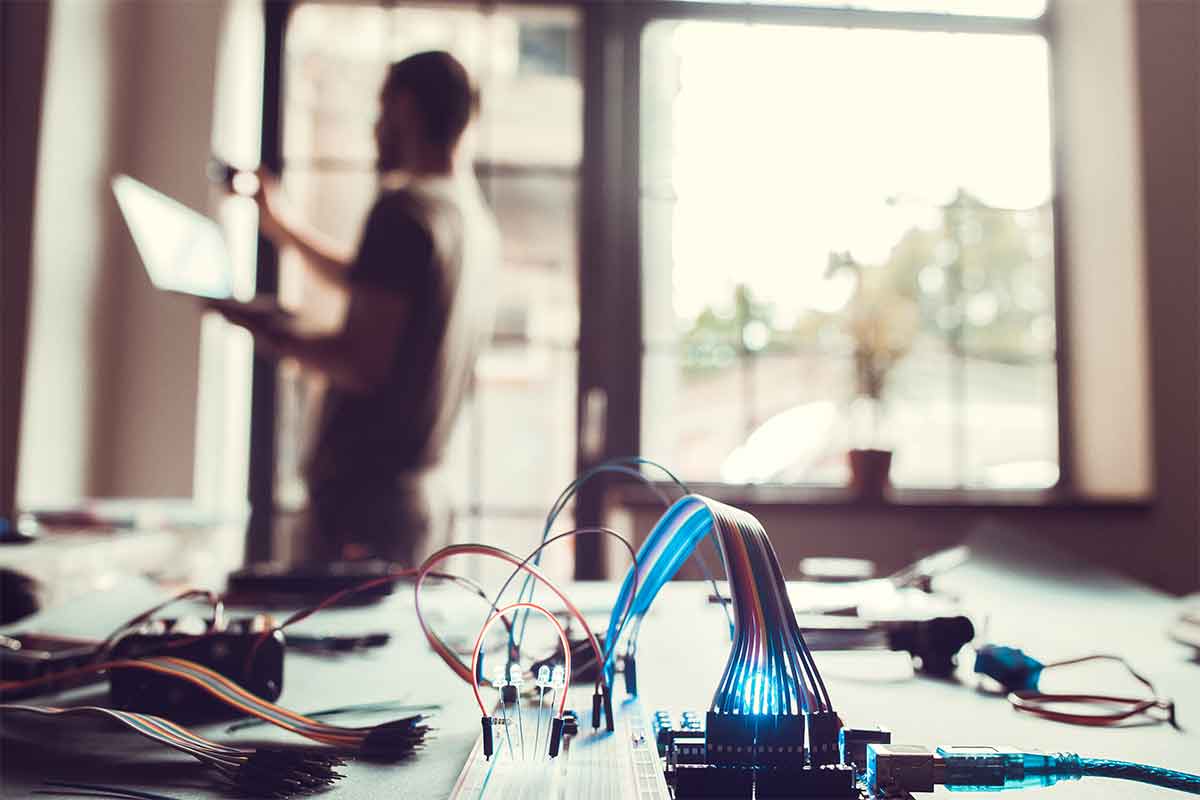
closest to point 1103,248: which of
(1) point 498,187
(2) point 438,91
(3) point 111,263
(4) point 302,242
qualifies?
(1) point 498,187

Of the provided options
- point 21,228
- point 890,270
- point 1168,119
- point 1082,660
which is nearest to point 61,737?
point 1082,660

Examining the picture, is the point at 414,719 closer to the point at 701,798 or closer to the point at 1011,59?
the point at 701,798

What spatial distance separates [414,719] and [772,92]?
245 centimetres

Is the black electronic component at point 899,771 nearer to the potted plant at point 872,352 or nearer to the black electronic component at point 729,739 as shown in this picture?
the black electronic component at point 729,739

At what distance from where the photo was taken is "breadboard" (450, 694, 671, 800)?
350 mm

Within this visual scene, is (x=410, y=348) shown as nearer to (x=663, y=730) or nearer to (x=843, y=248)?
(x=663, y=730)

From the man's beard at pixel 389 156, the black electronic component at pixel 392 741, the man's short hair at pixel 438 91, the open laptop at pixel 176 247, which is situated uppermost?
the man's short hair at pixel 438 91

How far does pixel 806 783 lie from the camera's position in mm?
365

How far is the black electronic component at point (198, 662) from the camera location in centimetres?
52

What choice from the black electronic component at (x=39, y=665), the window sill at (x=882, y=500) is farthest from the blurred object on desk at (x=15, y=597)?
the window sill at (x=882, y=500)

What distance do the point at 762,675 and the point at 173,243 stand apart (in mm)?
1468

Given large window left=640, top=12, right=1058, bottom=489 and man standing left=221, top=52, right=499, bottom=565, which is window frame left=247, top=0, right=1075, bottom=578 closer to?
large window left=640, top=12, right=1058, bottom=489

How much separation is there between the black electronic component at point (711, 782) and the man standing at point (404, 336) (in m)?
1.30

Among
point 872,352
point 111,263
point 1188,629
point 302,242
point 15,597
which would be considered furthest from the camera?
point 872,352
